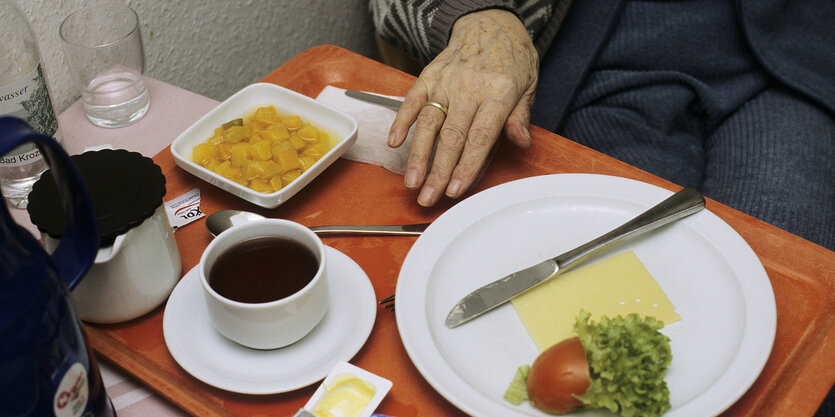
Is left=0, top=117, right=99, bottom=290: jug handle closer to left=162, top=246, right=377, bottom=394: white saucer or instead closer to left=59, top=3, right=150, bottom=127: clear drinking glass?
left=162, top=246, right=377, bottom=394: white saucer

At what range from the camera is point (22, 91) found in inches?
36.7

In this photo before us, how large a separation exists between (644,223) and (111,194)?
0.68m

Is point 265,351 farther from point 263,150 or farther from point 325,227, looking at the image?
point 263,150

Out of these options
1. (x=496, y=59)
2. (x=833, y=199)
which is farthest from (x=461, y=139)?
(x=833, y=199)

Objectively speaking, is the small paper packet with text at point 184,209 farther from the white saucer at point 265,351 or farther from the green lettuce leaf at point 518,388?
the green lettuce leaf at point 518,388

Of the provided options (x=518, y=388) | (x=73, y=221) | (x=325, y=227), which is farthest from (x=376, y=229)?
(x=73, y=221)

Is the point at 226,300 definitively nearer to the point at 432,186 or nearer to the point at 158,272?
the point at 158,272

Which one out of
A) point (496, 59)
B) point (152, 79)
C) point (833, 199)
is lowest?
point (833, 199)

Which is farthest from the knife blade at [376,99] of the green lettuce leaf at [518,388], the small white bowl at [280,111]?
the green lettuce leaf at [518,388]

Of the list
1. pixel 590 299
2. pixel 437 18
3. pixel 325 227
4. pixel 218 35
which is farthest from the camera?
pixel 218 35

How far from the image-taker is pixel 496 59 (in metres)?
1.21

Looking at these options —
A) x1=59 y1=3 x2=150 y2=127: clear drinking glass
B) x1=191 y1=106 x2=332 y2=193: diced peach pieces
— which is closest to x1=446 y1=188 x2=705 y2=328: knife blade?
x1=191 y1=106 x2=332 y2=193: diced peach pieces

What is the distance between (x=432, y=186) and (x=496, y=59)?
329 millimetres

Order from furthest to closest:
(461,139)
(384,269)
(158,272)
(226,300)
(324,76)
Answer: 1. (324,76)
2. (461,139)
3. (384,269)
4. (158,272)
5. (226,300)
